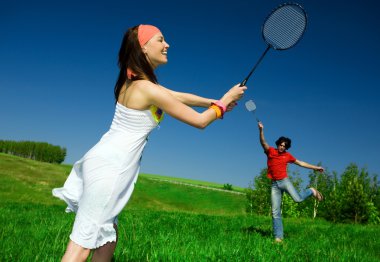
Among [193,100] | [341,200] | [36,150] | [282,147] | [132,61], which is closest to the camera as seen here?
[132,61]

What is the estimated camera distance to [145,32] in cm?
323

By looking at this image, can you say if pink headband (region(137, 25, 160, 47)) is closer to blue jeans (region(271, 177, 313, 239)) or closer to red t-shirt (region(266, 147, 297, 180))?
blue jeans (region(271, 177, 313, 239))

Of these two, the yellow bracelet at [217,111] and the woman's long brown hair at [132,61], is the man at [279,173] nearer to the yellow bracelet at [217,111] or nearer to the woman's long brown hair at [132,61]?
the yellow bracelet at [217,111]

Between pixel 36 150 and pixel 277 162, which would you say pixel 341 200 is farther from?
pixel 36 150

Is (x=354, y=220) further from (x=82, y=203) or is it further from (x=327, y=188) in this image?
(x=82, y=203)

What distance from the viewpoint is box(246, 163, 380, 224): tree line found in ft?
104

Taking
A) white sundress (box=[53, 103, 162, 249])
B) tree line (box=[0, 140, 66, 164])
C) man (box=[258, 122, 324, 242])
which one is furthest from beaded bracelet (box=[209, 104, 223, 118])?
tree line (box=[0, 140, 66, 164])

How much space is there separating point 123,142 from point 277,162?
7.42 metres

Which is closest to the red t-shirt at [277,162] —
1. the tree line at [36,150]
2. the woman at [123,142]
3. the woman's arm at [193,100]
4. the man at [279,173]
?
the man at [279,173]

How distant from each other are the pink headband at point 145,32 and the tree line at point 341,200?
32089 millimetres

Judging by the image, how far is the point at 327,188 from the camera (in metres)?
40.8

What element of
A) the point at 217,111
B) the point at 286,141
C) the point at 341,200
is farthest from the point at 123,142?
the point at 341,200

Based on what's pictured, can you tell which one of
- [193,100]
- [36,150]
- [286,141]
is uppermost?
[36,150]

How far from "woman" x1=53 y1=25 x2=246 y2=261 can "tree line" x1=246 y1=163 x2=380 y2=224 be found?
105 ft
